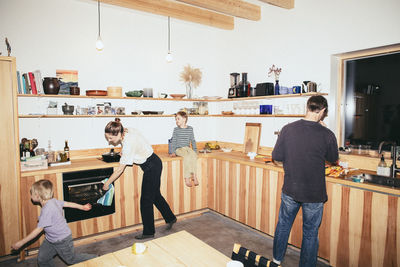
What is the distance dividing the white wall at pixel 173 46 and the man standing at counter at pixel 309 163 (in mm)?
1275

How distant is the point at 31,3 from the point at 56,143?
2.01 meters

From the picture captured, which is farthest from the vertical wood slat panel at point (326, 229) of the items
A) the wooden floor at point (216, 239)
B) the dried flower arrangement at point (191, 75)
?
the dried flower arrangement at point (191, 75)

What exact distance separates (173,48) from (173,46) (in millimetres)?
38

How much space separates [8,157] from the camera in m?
3.02

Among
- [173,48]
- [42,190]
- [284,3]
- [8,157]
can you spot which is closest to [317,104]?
[284,3]

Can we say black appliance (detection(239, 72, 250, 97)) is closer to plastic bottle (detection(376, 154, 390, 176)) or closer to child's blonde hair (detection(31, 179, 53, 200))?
plastic bottle (detection(376, 154, 390, 176))

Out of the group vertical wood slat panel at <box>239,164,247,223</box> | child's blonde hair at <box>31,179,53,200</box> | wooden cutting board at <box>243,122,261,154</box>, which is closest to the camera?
child's blonde hair at <box>31,179,53,200</box>

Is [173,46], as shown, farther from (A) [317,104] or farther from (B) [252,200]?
(A) [317,104]

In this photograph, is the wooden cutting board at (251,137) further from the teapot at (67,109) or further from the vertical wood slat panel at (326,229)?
the teapot at (67,109)

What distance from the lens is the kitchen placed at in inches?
136

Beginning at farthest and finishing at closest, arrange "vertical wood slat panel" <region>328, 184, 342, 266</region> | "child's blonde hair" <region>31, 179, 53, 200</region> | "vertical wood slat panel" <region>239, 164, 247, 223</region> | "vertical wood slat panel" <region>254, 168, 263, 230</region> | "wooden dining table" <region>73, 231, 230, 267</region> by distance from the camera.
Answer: "vertical wood slat panel" <region>239, 164, 247, 223</region> < "vertical wood slat panel" <region>254, 168, 263, 230</region> < "vertical wood slat panel" <region>328, 184, 342, 266</region> < "child's blonde hair" <region>31, 179, 53, 200</region> < "wooden dining table" <region>73, 231, 230, 267</region>

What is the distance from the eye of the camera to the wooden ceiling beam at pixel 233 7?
3658mm

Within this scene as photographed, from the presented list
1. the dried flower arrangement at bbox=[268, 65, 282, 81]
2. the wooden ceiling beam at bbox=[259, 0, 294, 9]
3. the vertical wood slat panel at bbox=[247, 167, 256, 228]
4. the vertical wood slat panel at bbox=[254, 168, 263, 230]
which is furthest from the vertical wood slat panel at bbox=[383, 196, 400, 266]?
the wooden ceiling beam at bbox=[259, 0, 294, 9]

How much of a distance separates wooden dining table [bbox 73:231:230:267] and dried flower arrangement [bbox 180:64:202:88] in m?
3.72
